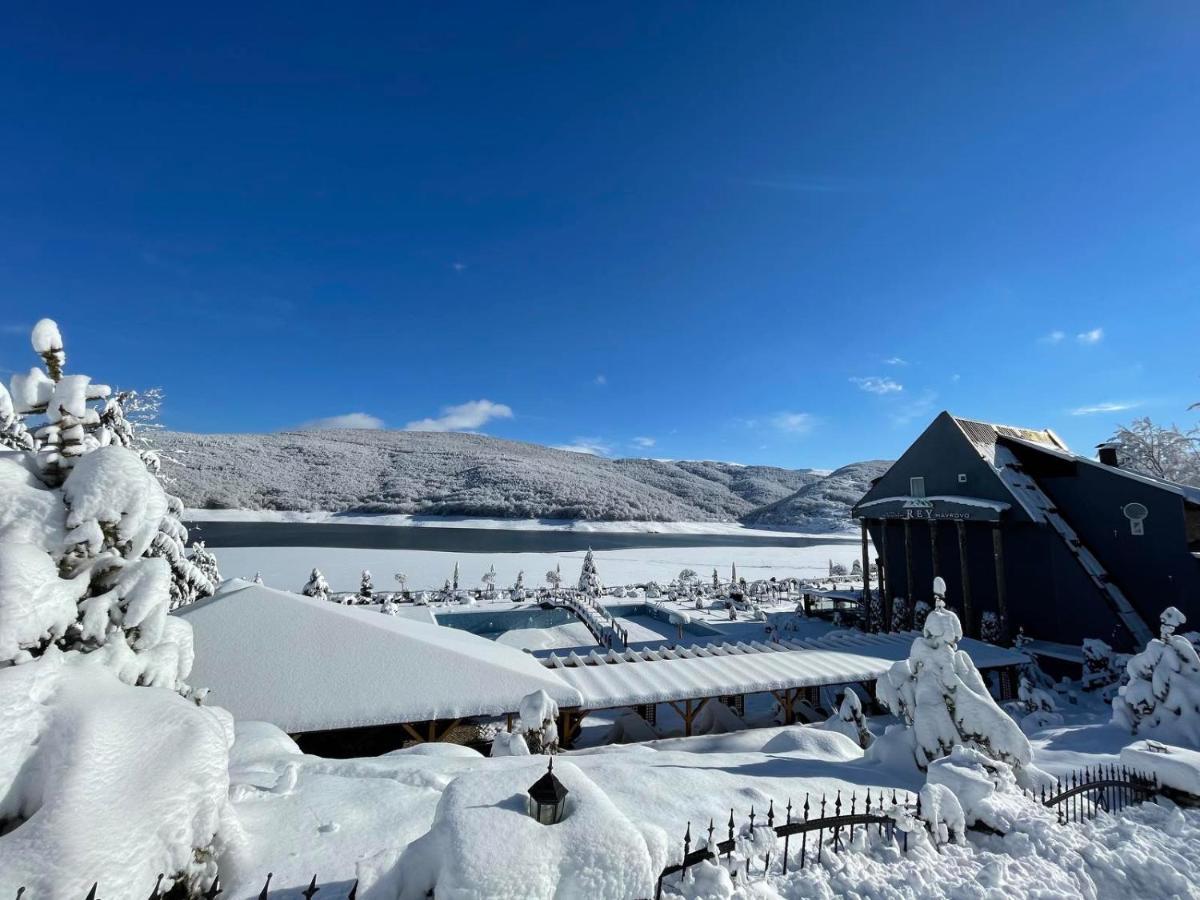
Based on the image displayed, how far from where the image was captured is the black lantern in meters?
3.98

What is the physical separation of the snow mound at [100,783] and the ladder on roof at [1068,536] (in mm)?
24249

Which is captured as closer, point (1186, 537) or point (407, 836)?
point (407, 836)

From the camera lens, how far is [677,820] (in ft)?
19.6

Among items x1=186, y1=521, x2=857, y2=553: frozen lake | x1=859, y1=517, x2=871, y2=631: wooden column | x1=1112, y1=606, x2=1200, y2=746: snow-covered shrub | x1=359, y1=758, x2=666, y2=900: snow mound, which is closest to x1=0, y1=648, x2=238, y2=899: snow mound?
x1=359, y1=758, x2=666, y2=900: snow mound

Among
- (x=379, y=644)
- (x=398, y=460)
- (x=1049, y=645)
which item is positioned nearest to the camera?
(x=379, y=644)

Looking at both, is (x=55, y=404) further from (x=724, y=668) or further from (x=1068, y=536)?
(x=1068, y=536)

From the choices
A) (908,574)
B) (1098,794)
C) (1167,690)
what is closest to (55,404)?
(1098,794)

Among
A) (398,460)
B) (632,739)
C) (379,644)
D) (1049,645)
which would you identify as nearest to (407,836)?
(379,644)

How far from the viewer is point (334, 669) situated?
32.9 ft

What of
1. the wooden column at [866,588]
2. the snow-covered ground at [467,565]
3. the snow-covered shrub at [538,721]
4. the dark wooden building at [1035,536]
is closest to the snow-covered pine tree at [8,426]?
the snow-covered shrub at [538,721]

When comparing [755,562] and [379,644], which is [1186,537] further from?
[755,562]

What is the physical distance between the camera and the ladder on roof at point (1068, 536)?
669 inches

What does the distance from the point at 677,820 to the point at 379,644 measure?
7329 millimetres

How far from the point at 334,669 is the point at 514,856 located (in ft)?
26.3
